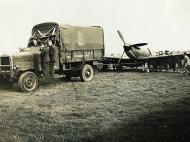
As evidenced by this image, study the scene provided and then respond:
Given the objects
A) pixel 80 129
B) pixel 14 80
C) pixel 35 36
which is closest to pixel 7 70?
pixel 14 80

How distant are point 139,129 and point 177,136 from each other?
0.93m

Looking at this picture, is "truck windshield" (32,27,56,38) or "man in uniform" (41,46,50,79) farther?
"truck windshield" (32,27,56,38)

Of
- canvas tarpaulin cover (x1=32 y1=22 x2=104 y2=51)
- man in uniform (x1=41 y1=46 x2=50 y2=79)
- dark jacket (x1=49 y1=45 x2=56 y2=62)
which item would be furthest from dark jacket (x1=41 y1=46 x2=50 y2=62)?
canvas tarpaulin cover (x1=32 y1=22 x2=104 y2=51)

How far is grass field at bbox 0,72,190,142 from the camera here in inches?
276

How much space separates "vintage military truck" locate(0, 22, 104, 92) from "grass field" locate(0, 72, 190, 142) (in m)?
0.81

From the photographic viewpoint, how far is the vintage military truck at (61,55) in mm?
14250

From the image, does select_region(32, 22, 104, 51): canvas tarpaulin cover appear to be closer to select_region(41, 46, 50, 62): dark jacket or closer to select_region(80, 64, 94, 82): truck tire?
select_region(80, 64, 94, 82): truck tire

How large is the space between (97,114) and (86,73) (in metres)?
8.28

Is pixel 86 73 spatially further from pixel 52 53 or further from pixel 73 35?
pixel 52 53

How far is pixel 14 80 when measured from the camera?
1475 cm

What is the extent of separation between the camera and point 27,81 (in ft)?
46.4

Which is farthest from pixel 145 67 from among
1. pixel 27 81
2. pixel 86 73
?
pixel 27 81

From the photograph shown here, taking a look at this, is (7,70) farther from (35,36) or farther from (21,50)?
(35,36)

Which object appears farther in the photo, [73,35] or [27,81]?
[73,35]
